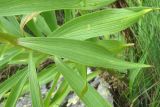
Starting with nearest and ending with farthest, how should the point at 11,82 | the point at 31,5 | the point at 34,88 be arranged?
the point at 31,5 < the point at 34,88 < the point at 11,82

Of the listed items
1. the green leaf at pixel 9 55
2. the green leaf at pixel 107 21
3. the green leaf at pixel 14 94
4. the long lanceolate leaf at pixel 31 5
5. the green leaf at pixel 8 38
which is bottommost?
the green leaf at pixel 14 94

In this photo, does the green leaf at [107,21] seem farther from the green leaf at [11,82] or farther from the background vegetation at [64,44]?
the green leaf at [11,82]

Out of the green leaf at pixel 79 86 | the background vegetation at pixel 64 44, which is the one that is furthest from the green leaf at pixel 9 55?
the green leaf at pixel 79 86

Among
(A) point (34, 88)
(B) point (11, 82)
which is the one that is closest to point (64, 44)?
(A) point (34, 88)

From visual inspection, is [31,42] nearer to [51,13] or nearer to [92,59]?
[92,59]

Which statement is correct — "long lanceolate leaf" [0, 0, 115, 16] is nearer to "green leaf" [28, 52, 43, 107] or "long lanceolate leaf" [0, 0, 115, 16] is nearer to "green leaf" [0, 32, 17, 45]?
"green leaf" [0, 32, 17, 45]

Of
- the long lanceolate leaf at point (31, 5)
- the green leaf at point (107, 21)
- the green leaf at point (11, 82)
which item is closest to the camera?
the long lanceolate leaf at point (31, 5)

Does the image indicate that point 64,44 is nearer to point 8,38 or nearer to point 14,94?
point 8,38
